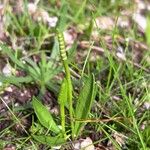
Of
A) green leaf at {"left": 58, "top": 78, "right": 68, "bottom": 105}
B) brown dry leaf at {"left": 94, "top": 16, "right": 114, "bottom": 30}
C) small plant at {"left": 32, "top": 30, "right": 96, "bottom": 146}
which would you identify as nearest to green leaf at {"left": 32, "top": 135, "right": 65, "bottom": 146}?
small plant at {"left": 32, "top": 30, "right": 96, "bottom": 146}

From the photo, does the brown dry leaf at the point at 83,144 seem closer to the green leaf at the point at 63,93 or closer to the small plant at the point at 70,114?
the small plant at the point at 70,114

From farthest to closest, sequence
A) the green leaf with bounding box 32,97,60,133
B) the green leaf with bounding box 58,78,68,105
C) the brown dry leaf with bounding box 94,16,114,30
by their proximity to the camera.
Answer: the brown dry leaf with bounding box 94,16,114,30 → the green leaf with bounding box 32,97,60,133 → the green leaf with bounding box 58,78,68,105

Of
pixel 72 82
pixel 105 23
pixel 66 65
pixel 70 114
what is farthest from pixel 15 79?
pixel 105 23

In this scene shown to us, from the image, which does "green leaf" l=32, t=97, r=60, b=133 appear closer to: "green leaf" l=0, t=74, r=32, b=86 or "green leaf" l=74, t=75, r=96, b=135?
"green leaf" l=74, t=75, r=96, b=135

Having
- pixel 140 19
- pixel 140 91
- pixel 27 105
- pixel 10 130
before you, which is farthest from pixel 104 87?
pixel 140 19

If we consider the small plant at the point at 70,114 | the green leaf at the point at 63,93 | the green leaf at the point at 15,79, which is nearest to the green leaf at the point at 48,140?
the small plant at the point at 70,114

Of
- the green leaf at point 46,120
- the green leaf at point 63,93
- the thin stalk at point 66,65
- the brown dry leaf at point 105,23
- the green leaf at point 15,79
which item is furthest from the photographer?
the brown dry leaf at point 105,23

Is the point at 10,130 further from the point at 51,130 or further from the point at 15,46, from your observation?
the point at 15,46

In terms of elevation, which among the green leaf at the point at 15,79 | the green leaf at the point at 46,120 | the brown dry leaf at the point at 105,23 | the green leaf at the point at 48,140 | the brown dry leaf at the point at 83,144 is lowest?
the brown dry leaf at the point at 83,144
